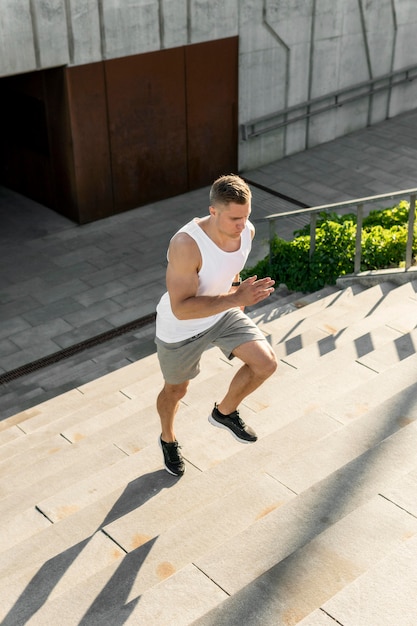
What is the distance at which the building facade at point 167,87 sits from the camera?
1186 centimetres

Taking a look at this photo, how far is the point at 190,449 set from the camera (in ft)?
18.2

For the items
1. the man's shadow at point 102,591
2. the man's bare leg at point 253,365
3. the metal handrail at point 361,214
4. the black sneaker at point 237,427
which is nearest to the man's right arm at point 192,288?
the man's bare leg at point 253,365

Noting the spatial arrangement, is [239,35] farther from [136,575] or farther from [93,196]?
[136,575]

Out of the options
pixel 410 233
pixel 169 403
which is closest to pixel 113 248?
pixel 410 233

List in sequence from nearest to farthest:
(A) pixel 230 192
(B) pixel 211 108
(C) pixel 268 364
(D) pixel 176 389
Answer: (A) pixel 230 192
(C) pixel 268 364
(D) pixel 176 389
(B) pixel 211 108

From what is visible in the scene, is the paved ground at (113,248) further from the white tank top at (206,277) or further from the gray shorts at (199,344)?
the white tank top at (206,277)

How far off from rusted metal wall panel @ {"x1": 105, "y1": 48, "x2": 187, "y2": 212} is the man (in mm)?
8276

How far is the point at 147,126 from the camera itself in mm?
13188

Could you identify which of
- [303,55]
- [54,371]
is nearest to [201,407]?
Answer: [54,371]

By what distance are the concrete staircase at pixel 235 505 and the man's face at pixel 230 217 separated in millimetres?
1520

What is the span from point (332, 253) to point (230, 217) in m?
5.18

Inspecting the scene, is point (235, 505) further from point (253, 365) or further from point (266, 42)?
point (266, 42)

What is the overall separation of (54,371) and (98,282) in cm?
245

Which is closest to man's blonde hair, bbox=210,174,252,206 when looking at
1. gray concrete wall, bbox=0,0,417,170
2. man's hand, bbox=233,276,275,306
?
man's hand, bbox=233,276,275,306
